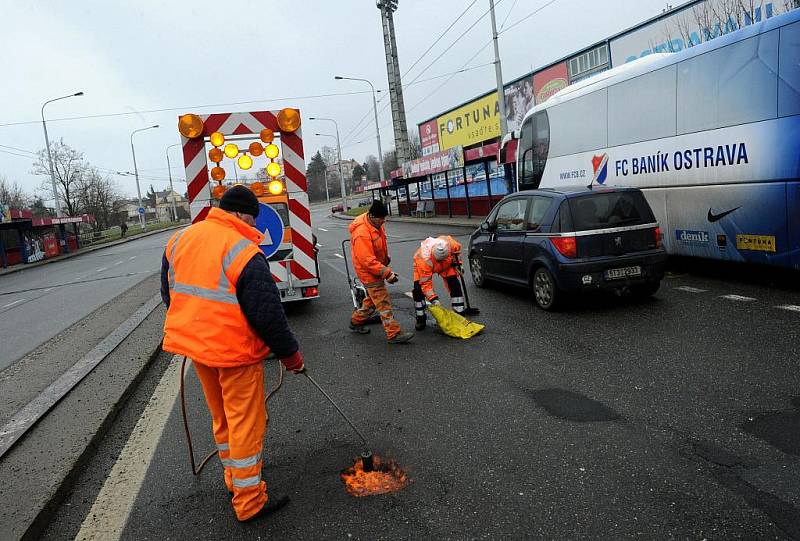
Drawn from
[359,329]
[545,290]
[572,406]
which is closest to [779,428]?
[572,406]

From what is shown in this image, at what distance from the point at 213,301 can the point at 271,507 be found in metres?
1.21

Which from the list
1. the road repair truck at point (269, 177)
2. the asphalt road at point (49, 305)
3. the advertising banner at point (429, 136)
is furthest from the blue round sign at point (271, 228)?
the advertising banner at point (429, 136)

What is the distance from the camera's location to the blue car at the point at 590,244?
7.11 meters

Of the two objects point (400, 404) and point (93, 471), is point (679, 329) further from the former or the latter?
point (93, 471)

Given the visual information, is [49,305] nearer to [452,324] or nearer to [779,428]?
[452,324]

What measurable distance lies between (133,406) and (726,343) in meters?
5.71

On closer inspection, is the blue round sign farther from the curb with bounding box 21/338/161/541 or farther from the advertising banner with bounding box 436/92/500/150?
the advertising banner with bounding box 436/92/500/150

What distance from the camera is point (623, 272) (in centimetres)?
714

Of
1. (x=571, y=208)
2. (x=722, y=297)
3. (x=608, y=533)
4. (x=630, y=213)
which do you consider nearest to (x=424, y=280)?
(x=571, y=208)

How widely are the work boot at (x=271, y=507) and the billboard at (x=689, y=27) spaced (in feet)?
69.5

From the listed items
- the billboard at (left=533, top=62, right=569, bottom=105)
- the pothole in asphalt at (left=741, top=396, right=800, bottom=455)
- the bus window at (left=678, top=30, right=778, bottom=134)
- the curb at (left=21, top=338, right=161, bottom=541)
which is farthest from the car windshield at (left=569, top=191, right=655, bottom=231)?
the billboard at (left=533, top=62, right=569, bottom=105)

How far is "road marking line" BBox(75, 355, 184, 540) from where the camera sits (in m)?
3.18

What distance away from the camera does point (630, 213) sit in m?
7.34

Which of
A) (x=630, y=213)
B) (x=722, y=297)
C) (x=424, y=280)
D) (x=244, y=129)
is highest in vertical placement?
(x=244, y=129)
